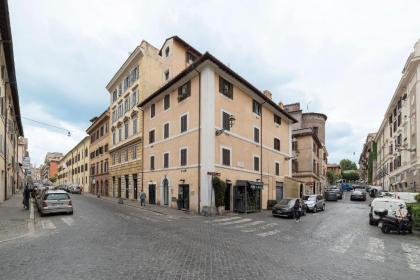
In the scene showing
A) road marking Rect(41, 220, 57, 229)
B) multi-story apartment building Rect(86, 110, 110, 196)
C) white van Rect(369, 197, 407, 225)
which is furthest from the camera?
multi-story apartment building Rect(86, 110, 110, 196)

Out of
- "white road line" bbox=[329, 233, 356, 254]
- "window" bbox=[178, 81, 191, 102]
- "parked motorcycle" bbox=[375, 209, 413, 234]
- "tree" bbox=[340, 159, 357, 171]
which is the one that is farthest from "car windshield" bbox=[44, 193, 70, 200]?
"tree" bbox=[340, 159, 357, 171]

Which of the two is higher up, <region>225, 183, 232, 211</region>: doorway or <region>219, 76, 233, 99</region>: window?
<region>219, 76, 233, 99</region>: window

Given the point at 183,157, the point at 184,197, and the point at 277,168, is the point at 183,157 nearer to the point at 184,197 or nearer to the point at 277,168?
the point at 184,197

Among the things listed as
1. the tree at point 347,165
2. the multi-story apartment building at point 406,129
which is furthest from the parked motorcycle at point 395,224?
the tree at point 347,165

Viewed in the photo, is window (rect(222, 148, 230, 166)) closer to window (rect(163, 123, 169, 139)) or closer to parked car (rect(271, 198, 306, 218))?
parked car (rect(271, 198, 306, 218))

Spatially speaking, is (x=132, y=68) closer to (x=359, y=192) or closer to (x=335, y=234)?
(x=335, y=234)

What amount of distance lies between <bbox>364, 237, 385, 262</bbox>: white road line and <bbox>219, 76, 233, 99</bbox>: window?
50.2 feet

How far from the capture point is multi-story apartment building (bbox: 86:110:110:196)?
46.1m

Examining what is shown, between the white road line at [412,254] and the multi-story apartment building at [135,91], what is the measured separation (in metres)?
24.6

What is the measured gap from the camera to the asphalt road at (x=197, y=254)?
7.53m

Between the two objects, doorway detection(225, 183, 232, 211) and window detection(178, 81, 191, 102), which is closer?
doorway detection(225, 183, 232, 211)

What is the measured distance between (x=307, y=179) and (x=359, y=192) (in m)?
8.28

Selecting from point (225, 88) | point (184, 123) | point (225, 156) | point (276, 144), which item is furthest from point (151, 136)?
Result: point (276, 144)

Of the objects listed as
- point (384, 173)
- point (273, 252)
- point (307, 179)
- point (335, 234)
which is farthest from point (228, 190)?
point (384, 173)
